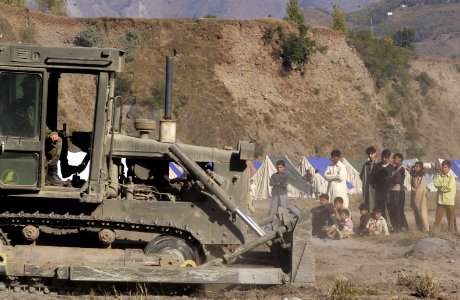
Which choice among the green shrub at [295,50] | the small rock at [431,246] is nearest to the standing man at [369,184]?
the small rock at [431,246]

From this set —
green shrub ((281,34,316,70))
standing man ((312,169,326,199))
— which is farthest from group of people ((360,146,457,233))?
green shrub ((281,34,316,70))

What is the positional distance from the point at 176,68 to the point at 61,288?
4920 centimetres

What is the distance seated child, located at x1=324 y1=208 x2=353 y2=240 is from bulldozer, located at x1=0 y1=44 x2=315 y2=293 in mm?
6457

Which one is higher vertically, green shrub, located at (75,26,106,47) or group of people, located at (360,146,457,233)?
green shrub, located at (75,26,106,47)

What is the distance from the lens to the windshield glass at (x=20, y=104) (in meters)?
11.4

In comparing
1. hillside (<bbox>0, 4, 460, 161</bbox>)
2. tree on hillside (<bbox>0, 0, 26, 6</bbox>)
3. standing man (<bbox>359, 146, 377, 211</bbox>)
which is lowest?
standing man (<bbox>359, 146, 377, 211</bbox>)

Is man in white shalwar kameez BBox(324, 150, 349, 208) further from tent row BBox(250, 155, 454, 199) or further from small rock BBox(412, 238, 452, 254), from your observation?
tent row BBox(250, 155, 454, 199)

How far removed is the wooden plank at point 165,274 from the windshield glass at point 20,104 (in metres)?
1.81

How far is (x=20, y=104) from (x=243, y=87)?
49469mm

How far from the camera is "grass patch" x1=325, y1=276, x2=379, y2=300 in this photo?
36.6 ft

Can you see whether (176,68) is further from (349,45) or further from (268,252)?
(268,252)

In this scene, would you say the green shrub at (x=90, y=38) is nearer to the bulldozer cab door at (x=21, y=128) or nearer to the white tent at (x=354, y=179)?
the white tent at (x=354, y=179)

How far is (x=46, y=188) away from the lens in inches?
450

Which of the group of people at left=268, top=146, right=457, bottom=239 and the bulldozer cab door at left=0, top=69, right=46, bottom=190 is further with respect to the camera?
the group of people at left=268, top=146, right=457, bottom=239
